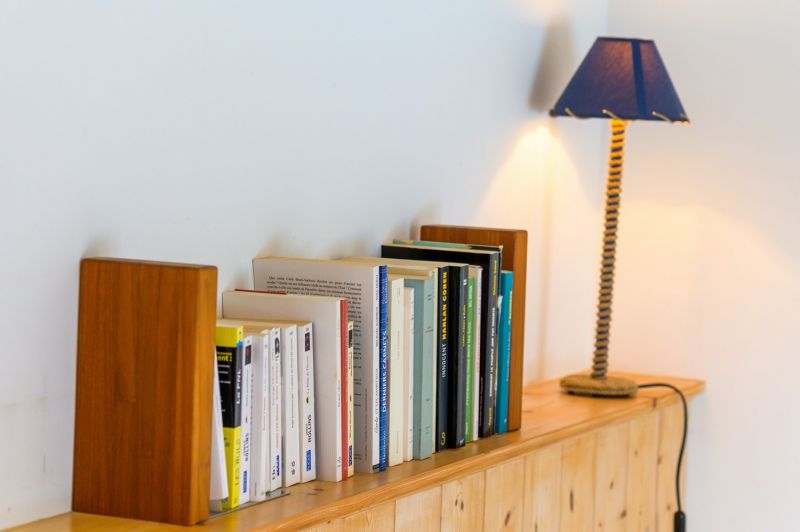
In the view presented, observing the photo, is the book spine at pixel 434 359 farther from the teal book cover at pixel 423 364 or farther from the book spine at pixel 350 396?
the book spine at pixel 350 396

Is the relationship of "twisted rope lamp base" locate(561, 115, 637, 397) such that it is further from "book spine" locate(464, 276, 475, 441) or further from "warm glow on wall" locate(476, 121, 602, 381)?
"book spine" locate(464, 276, 475, 441)

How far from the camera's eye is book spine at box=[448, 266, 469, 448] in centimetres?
169

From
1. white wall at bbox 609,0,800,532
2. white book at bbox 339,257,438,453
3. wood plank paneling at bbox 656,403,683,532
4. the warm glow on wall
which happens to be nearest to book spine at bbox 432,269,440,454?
white book at bbox 339,257,438,453

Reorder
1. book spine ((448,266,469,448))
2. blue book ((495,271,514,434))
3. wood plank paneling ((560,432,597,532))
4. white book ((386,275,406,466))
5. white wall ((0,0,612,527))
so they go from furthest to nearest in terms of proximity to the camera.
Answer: wood plank paneling ((560,432,597,532)), blue book ((495,271,514,434)), book spine ((448,266,469,448)), white book ((386,275,406,466)), white wall ((0,0,612,527))

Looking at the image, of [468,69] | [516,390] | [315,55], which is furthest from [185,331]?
[468,69]

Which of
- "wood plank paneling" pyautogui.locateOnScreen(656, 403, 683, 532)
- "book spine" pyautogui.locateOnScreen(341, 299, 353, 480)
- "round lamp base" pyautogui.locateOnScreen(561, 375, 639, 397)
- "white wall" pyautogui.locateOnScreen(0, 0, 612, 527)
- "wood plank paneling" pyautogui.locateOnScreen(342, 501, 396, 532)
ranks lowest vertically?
"wood plank paneling" pyautogui.locateOnScreen(656, 403, 683, 532)

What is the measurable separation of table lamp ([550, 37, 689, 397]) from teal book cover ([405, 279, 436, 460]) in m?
0.67

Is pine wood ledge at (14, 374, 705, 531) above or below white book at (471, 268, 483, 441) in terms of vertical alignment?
below

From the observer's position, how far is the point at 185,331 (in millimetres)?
1270

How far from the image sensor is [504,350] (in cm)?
183

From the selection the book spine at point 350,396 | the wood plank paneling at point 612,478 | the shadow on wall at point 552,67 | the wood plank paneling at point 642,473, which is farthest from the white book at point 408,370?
the shadow on wall at point 552,67

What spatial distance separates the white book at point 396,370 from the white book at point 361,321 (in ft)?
0.11

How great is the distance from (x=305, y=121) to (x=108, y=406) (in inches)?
22.4

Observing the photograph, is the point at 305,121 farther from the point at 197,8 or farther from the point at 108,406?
the point at 108,406
